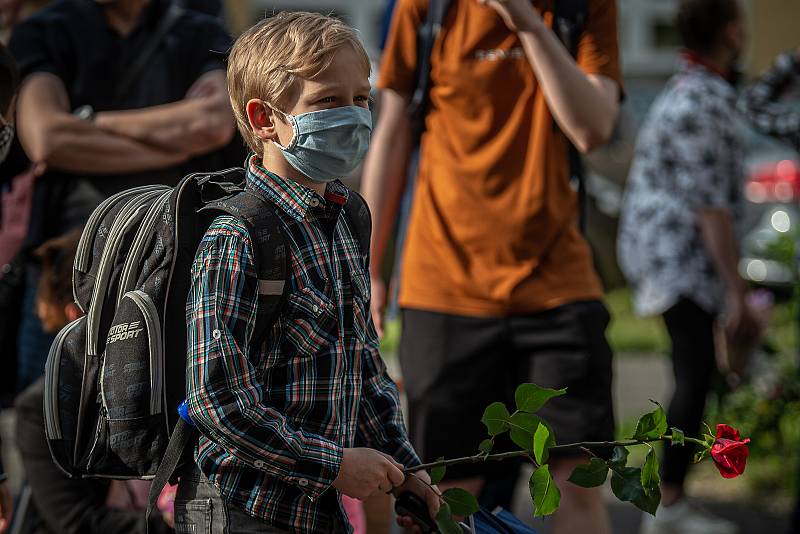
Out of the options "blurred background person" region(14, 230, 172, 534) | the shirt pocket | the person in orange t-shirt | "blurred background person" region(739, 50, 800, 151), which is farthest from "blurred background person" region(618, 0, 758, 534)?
the shirt pocket

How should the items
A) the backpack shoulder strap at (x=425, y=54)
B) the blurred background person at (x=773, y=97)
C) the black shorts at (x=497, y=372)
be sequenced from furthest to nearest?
the blurred background person at (x=773, y=97), the backpack shoulder strap at (x=425, y=54), the black shorts at (x=497, y=372)

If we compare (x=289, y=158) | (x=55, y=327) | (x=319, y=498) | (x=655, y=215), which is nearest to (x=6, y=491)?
(x=55, y=327)

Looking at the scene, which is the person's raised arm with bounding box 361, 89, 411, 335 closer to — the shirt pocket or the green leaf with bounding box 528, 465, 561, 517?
the shirt pocket

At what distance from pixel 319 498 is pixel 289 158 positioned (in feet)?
1.98

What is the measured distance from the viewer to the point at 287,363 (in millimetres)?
2068

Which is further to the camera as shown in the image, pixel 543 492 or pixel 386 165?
pixel 386 165

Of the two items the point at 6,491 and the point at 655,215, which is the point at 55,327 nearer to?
the point at 6,491

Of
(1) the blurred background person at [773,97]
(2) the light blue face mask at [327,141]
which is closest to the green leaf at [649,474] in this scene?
(2) the light blue face mask at [327,141]

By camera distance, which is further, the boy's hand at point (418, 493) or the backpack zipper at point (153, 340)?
the boy's hand at point (418, 493)

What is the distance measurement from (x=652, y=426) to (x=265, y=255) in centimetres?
74

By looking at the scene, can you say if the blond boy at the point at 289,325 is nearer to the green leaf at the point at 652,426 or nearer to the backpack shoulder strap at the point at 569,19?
the green leaf at the point at 652,426

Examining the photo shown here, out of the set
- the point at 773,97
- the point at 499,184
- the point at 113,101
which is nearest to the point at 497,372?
the point at 499,184

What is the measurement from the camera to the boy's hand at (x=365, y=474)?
203 centimetres

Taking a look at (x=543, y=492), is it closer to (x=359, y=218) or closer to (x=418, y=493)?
(x=418, y=493)
